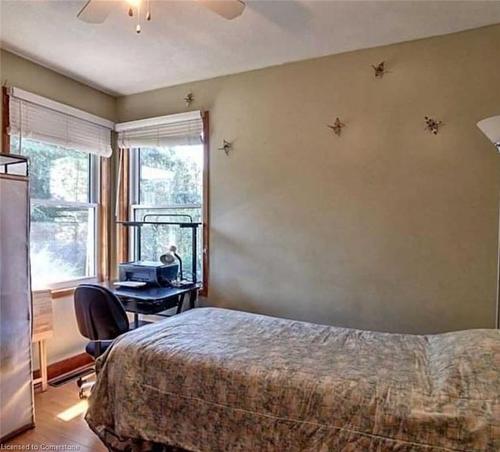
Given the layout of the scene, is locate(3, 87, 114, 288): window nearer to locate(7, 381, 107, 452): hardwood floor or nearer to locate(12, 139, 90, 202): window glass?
locate(12, 139, 90, 202): window glass

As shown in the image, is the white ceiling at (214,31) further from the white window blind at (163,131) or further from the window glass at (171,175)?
the window glass at (171,175)

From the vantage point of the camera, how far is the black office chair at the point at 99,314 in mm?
2428

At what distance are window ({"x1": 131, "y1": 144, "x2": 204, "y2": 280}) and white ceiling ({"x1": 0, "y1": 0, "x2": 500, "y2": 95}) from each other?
767 mm

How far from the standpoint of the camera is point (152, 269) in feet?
9.76

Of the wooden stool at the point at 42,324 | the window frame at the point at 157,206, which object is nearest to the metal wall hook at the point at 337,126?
the window frame at the point at 157,206

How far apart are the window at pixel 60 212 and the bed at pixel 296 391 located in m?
1.48

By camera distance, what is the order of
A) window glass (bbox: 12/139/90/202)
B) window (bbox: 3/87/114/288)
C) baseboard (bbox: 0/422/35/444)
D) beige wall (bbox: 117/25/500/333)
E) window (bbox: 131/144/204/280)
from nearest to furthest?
baseboard (bbox: 0/422/35/444)
beige wall (bbox: 117/25/500/333)
window (bbox: 3/87/114/288)
window glass (bbox: 12/139/90/202)
window (bbox: 131/144/204/280)

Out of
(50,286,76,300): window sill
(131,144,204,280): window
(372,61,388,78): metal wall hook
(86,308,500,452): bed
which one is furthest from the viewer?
(131,144,204,280): window

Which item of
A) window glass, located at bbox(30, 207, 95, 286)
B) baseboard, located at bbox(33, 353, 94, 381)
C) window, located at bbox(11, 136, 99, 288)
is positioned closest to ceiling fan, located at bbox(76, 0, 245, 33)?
window, located at bbox(11, 136, 99, 288)

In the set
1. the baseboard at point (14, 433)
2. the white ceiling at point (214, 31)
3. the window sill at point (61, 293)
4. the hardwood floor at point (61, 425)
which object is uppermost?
the white ceiling at point (214, 31)

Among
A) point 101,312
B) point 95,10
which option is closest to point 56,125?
point 95,10

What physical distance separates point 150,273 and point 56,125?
1422mm

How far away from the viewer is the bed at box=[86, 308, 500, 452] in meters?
1.36

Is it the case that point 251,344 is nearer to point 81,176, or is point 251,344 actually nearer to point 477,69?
point 477,69
